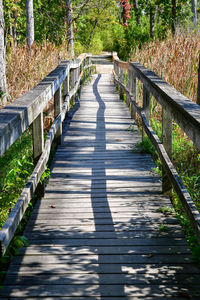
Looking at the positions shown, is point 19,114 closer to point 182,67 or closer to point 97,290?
point 97,290

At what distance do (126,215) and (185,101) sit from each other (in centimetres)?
112

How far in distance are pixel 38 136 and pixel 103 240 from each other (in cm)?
123

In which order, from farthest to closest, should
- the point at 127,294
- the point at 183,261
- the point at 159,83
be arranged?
the point at 159,83 < the point at 183,261 < the point at 127,294

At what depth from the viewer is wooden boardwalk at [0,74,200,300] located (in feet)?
8.22

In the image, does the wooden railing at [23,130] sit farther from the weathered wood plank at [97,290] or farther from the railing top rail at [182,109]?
the railing top rail at [182,109]

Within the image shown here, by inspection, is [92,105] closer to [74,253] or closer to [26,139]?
[26,139]

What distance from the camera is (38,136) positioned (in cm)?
379

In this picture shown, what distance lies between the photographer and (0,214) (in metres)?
3.50

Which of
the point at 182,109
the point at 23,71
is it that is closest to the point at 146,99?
the point at 182,109

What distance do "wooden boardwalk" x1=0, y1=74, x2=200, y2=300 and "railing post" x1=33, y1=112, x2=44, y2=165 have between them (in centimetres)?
44

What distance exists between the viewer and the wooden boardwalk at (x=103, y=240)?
2506 millimetres

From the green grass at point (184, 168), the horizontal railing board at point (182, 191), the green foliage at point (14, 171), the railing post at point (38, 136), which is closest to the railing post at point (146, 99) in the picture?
the green grass at point (184, 168)

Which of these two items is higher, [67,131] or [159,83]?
[159,83]

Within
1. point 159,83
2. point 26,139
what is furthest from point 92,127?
point 159,83
